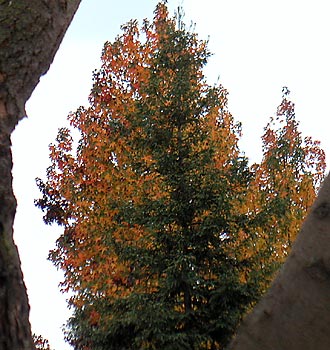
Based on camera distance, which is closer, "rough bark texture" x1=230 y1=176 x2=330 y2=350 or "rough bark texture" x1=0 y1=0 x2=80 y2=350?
"rough bark texture" x1=230 y1=176 x2=330 y2=350

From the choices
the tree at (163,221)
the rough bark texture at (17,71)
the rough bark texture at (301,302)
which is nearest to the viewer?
the rough bark texture at (301,302)

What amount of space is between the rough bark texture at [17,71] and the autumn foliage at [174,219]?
7495 mm

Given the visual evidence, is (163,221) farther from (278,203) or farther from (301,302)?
(301,302)

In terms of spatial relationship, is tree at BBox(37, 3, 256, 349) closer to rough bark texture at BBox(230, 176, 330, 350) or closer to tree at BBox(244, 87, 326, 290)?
tree at BBox(244, 87, 326, 290)

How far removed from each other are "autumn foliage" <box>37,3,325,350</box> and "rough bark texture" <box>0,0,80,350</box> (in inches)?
295

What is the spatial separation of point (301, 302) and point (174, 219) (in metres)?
8.83

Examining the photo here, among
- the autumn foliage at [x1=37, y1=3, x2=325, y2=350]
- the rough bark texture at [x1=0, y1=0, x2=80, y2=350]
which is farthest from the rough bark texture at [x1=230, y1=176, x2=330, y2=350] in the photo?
the autumn foliage at [x1=37, y1=3, x2=325, y2=350]

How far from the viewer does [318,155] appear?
1555 centimetres

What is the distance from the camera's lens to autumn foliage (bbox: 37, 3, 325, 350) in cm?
903

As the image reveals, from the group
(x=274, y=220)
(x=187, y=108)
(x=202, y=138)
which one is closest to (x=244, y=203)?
→ (x=274, y=220)

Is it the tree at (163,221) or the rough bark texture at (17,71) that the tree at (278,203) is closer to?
the tree at (163,221)

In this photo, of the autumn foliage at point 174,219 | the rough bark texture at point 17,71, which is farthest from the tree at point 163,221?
the rough bark texture at point 17,71

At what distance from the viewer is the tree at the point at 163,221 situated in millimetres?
9000

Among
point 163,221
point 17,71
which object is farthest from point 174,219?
point 17,71
